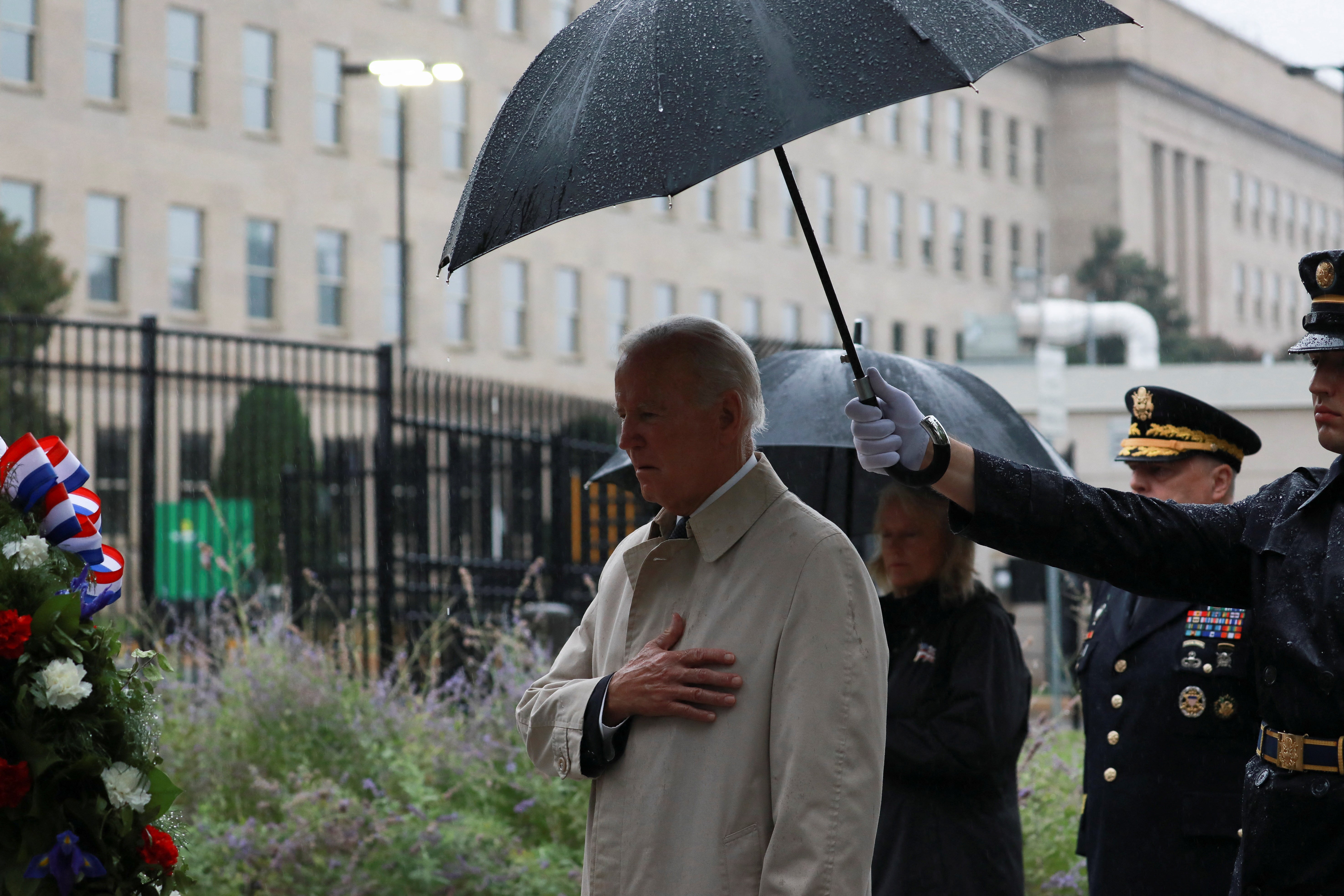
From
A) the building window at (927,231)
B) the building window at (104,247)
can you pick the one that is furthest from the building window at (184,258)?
the building window at (927,231)

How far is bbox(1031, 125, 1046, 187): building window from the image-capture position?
62.4m

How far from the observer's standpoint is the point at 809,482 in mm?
4988

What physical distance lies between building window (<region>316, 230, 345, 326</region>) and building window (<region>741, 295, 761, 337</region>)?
14373 mm

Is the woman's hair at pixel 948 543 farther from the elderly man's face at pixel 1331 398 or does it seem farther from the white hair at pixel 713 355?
the elderly man's face at pixel 1331 398

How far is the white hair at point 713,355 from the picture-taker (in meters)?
3.15

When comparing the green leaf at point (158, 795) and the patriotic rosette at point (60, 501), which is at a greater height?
the patriotic rosette at point (60, 501)

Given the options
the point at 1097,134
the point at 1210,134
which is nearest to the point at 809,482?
the point at 1097,134

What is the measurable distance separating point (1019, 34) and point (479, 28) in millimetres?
37715

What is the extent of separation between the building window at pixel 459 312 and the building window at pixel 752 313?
36.0ft

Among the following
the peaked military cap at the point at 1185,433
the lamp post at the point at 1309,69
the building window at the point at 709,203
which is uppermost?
the building window at the point at 709,203

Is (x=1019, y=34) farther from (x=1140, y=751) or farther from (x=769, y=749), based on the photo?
(x=1140, y=751)

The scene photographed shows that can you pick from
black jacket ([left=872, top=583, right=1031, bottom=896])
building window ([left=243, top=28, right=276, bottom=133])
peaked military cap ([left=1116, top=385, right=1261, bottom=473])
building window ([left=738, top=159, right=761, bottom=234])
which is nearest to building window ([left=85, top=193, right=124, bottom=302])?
building window ([left=243, top=28, right=276, bottom=133])

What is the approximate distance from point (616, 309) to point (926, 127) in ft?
55.8

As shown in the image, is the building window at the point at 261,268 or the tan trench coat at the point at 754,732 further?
the building window at the point at 261,268
